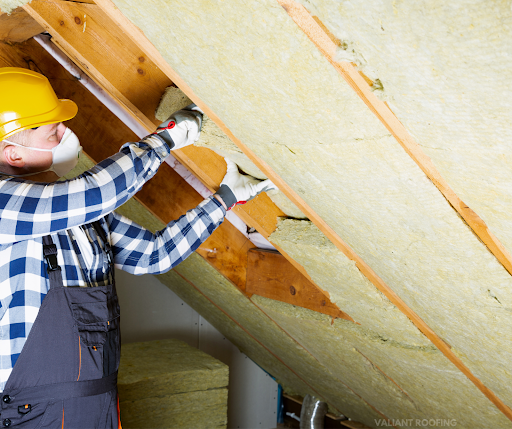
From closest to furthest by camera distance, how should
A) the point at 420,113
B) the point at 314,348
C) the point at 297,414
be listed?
the point at 420,113
the point at 314,348
the point at 297,414

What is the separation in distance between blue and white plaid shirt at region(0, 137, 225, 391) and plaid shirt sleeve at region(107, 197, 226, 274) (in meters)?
0.16

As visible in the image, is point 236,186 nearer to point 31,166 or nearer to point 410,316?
point 31,166

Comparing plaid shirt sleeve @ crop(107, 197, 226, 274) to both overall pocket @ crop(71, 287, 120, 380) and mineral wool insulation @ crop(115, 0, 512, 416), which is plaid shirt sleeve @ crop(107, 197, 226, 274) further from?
mineral wool insulation @ crop(115, 0, 512, 416)

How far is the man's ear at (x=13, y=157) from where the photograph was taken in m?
1.43

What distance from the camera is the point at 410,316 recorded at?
175 centimetres

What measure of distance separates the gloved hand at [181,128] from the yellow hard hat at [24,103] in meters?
0.34

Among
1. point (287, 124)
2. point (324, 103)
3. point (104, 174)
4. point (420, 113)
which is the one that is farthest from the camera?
point (104, 174)

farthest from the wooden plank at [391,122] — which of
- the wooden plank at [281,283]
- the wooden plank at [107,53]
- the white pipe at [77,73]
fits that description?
the white pipe at [77,73]

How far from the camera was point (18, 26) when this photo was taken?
1.86 m

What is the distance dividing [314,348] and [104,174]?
1841mm

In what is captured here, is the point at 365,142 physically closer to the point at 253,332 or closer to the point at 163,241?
the point at 163,241

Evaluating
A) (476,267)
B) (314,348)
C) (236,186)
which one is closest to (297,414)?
(314,348)

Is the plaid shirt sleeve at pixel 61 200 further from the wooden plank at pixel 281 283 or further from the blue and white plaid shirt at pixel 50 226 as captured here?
the wooden plank at pixel 281 283

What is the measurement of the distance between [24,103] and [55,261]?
497mm
